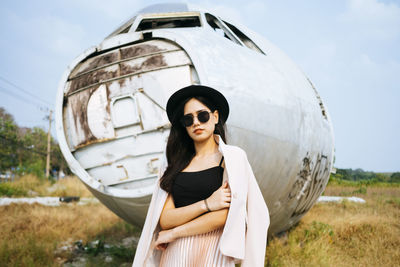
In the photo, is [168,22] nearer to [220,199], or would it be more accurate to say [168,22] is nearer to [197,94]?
[197,94]

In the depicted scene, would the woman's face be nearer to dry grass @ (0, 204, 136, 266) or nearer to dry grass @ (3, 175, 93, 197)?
dry grass @ (0, 204, 136, 266)

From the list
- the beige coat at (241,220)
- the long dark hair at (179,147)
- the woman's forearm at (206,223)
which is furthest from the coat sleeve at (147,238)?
the woman's forearm at (206,223)

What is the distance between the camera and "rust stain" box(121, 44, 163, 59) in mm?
3208

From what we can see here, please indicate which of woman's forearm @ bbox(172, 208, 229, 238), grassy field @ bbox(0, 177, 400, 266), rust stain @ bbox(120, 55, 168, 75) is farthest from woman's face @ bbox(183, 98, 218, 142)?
grassy field @ bbox(0, 177, 400, 266)

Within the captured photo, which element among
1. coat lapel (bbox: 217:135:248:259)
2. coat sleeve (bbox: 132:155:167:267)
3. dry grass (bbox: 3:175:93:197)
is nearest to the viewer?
coat lapel (bbox: 217:135:248:259)

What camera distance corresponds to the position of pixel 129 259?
5133 mm

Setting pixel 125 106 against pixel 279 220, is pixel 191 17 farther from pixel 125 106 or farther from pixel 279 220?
pixel 279 220

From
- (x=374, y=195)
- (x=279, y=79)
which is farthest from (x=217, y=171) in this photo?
(x=374, y=195)

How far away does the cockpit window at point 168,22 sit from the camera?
160 inches

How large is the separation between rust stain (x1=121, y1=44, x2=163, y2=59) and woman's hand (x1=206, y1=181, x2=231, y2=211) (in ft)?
6.66

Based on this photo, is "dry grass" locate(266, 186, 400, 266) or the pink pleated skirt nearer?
the pink pleated skirt

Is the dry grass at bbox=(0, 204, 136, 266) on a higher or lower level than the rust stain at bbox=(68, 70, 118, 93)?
lower

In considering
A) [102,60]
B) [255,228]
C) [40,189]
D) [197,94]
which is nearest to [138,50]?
[102,60]

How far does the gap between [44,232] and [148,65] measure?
5.46m
